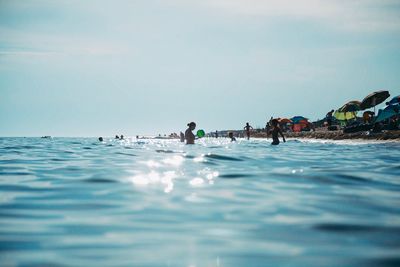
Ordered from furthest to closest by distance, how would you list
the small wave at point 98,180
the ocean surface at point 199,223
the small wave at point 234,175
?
the small wave at point 234,175 → the small wave at point 98,180 → the ocean surface at point 199,223

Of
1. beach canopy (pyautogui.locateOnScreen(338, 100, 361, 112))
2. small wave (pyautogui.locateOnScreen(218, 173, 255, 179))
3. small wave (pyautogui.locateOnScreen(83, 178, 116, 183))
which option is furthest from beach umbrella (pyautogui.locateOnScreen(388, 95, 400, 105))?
small wave (pyautogui.locateOnScreen(83, 178, 116, 183))

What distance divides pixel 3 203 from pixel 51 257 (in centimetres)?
273

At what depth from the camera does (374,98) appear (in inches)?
1318

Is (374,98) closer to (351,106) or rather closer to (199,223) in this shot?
(351,106)

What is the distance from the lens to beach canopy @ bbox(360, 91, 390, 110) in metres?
33.2

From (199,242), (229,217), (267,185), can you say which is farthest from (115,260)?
(267,185)

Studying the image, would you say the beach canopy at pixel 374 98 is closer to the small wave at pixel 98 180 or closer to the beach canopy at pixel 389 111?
the beach canopy at pixel 389 111

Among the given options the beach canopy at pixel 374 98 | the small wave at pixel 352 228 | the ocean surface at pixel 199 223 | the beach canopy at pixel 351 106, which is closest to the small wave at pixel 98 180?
the ocean surface at pixel 199 223

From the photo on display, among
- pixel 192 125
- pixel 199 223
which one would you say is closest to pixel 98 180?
pixel 199 223

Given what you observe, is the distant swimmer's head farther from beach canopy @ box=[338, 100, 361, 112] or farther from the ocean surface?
beach canopy @ box=[338, 100, 361, 112]

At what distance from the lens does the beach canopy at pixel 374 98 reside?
33.2 metres

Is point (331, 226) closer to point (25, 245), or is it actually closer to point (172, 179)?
point (25, 245)

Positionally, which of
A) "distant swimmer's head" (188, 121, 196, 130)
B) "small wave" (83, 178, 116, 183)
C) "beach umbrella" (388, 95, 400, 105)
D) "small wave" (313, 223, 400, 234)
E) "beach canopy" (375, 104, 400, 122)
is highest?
"beach umbrella" (388, 95, 400, 105)

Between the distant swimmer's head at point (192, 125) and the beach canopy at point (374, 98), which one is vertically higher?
the beach canopy at point (374, 98)
